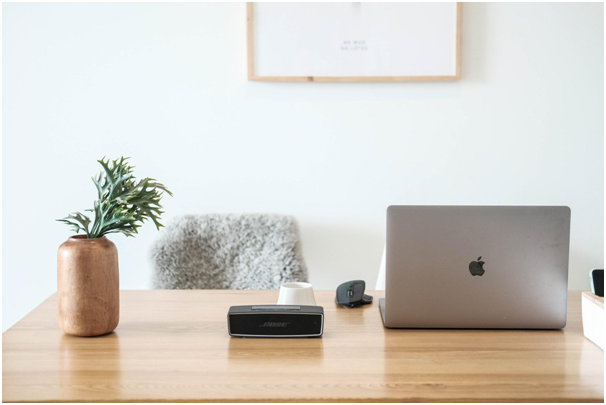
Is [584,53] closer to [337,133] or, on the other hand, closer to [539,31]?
[539,31]

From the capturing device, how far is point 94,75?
2.14 meters

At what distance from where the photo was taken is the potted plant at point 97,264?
3.36 ft

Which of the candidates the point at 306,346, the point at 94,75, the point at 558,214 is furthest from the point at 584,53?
the point at 94,75

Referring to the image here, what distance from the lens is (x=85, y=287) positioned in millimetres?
1025

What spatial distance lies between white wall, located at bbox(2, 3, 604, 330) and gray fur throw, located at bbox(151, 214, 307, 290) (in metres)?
0.21

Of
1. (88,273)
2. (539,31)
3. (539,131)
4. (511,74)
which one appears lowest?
(88,273)

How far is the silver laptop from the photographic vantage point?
1042mm

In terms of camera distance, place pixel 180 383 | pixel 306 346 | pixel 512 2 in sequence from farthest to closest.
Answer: pixel 512 2 → pixel 306 346 → pixel 180 383

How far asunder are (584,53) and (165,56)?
1.67 m

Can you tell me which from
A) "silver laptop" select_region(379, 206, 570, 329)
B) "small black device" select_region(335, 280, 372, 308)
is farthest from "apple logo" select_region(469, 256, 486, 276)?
"small black device" select_region(335, 280, 372, 308)

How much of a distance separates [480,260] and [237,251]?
109 centimetres

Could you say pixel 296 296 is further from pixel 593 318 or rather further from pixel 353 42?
pixel 353 42

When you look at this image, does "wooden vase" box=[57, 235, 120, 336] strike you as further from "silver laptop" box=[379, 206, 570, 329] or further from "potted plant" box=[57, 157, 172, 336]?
"silver laptop" box=[379, 206, 570, 329]

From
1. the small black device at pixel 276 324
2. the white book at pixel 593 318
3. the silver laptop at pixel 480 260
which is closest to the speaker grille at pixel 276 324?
the small black device at pixel 276 324
